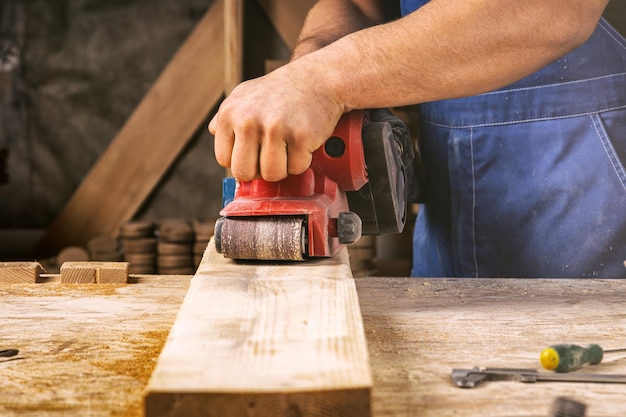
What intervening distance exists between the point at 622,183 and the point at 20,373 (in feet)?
5.20

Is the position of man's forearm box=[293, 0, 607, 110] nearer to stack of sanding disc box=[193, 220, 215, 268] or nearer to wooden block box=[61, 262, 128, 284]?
wooden block box=[61, 262, 128, 284]

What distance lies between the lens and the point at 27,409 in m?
0.98

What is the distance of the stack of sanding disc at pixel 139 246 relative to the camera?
13.8 feet

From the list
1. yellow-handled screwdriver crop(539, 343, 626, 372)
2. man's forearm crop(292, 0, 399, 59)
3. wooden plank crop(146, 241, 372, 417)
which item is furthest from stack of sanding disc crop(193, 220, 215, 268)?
yellow-handled screwdriver crop(539, 343, 626, 372)

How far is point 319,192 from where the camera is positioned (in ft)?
5.18

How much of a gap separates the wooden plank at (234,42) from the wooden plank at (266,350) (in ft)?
9.13

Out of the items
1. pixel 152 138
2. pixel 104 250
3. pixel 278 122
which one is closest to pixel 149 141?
pixel 152 138

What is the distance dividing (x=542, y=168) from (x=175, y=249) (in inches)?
101

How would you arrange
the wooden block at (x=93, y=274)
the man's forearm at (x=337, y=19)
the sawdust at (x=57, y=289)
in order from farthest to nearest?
1. the man's forearm at (x=337, y=19)
2. the wooden block at (x=93, y=274)
3. the sawdust at (x=57, y=289)

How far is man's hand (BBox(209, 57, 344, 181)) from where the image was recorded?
1439mm

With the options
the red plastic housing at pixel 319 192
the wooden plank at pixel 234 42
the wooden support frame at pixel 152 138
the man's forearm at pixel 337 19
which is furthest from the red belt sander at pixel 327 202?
the wooden support frame at pixel 152 138

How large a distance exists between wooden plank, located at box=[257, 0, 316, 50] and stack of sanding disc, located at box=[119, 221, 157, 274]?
54.6 inches

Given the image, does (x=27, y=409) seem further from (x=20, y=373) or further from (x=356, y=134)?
(x=356, y=134)

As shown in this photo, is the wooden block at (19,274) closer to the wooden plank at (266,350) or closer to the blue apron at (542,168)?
the wooden plank at (266,350)
